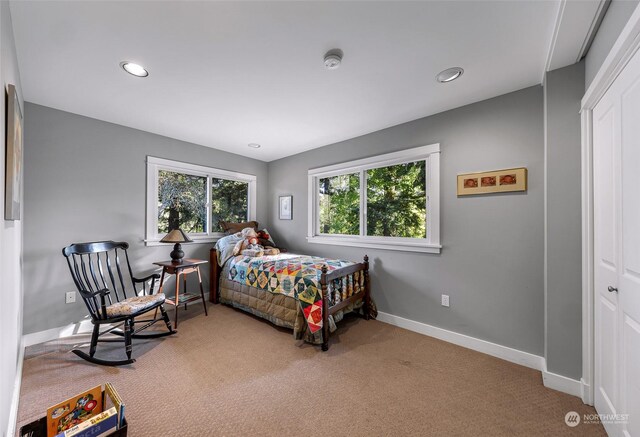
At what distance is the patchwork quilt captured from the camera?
253 cm

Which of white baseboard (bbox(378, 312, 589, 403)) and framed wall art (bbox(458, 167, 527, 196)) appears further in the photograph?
framed wall art (bbox(458, 167, 527, 196))

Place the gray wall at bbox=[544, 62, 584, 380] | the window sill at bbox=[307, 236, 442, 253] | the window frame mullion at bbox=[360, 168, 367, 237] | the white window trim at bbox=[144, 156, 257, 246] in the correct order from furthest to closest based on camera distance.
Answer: the window frame mullion at bbox=[360, 168, 367, 237], the white window trim at bbox=[144, 156, 257, 246], the window sill at bbox=[307, 236, 442, 253], the gray wall at bbox=[544, 62, 584, 380]

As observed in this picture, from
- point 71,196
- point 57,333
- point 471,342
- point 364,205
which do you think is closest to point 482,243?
point 471,342

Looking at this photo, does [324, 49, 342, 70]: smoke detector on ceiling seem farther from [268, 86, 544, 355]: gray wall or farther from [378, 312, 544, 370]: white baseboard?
[378, 312, 544, 370]: white baseboard

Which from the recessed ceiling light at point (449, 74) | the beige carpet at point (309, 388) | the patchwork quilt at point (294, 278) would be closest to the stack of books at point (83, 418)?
the beige carpet at point (309, 388)

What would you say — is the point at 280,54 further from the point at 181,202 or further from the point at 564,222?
the point at 181,202

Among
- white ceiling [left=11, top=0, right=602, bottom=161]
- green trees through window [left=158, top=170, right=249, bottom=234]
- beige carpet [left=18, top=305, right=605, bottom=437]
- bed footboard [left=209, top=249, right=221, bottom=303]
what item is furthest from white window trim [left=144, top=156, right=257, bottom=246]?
beige carpet [left=18, top=305, right=605, bottom=437]

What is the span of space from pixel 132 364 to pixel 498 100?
4.04 metres

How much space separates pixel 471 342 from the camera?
2.51 meters

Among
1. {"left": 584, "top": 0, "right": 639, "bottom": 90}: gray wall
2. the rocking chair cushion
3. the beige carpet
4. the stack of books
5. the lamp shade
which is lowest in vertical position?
the beige carpet

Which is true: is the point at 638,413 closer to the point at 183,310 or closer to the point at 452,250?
the point at 452,250

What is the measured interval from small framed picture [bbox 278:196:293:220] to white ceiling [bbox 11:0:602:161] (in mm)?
1718

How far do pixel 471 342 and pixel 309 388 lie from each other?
66.0 inches

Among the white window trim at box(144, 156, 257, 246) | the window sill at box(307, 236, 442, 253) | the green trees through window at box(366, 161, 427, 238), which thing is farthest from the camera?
the white window trim at box(144, 156, 257, 246)
